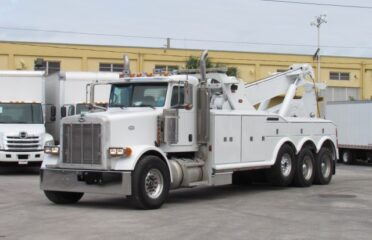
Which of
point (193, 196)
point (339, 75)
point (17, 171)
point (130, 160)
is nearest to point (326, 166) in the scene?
point (193, 196)

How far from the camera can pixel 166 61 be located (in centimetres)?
5253

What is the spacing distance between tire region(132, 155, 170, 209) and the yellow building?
32195mm

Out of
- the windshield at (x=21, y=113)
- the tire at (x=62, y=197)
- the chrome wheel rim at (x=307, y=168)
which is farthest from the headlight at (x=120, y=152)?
the windshield at (x=21, y=113)

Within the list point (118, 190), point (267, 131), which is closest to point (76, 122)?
point (118, 190)

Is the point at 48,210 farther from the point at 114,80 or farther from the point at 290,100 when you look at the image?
the point at 290,100

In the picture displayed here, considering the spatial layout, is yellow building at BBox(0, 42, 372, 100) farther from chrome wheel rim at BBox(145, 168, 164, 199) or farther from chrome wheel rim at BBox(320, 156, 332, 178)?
chrome wheel rim at BBox(145, 168, 164, 199)

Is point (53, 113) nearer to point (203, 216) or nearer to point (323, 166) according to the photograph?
point (323, 166)

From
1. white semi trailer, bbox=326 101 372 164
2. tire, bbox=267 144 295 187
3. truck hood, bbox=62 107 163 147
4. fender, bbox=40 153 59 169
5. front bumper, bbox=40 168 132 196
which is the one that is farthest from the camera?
white semi trailer, bbox=326 101 372 164

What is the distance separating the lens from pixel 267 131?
16.9 m

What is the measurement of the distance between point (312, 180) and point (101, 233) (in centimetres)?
997

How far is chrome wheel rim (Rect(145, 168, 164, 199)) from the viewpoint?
1312 cm

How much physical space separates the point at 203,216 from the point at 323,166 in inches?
320

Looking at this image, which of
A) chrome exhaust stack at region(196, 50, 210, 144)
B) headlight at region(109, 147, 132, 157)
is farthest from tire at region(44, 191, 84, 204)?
Answer: chrome exhaust stack at region(196, 50, 210, 144)

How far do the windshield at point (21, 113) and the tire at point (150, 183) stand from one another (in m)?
10.9
